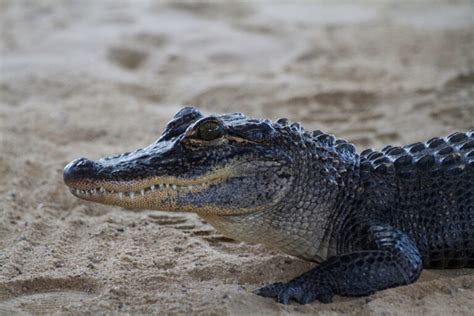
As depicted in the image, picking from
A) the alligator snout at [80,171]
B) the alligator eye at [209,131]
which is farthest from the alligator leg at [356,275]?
the alligator snout at [80,171]

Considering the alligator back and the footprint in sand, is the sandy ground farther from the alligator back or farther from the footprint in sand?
the alligator back

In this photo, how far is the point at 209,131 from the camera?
4.20 meters

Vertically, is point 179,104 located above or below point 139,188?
above

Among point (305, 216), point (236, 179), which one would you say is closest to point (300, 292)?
point (305, 216)

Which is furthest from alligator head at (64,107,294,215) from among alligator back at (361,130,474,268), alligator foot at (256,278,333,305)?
alligator back at (361,130,474,268)

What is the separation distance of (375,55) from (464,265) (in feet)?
17.8

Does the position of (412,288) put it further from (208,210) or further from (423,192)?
(208,210)

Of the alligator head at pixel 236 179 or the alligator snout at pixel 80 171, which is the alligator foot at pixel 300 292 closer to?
the alligator head at pixel 236 179

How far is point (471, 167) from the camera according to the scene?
4387 mm

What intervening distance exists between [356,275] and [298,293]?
0.32 metres

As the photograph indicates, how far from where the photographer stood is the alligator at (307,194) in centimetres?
402

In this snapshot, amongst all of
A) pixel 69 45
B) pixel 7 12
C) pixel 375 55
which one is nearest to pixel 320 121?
pixel 375 55

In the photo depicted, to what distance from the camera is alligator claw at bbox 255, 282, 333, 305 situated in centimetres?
392

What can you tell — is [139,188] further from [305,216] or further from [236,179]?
[305,216]
